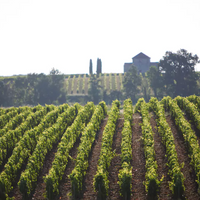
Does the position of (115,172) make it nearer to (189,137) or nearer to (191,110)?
(189,137)

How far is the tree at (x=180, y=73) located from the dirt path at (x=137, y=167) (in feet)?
139

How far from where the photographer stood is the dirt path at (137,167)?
47.3 feet

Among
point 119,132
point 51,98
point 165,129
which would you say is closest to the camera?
point 165,129

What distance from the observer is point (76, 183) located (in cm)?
1456

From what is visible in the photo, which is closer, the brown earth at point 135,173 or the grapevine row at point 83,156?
the brown earth at point 135,173

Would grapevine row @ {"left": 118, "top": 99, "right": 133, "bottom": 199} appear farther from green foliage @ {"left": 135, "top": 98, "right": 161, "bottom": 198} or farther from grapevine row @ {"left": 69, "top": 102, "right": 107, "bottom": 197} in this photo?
grapevine row @ {"left": 69, "top": 102, "right": 107, "bottom": 197}

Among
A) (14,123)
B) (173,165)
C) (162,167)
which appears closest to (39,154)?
(162,167)

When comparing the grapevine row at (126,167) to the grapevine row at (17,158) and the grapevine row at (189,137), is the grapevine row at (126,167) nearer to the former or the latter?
the grapevine row at (189,137)

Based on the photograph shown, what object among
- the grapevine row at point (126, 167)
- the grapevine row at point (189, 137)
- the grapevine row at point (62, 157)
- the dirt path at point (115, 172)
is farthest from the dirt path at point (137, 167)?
the grapevine row at point (62, 157)

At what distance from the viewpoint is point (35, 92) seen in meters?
66.4

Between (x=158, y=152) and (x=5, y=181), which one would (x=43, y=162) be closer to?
(x=5, y=181)

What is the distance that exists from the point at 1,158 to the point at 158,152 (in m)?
11.6

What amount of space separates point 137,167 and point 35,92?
53714 millimetres

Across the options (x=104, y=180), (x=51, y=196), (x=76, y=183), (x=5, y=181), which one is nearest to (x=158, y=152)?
(x=104, y=180)
